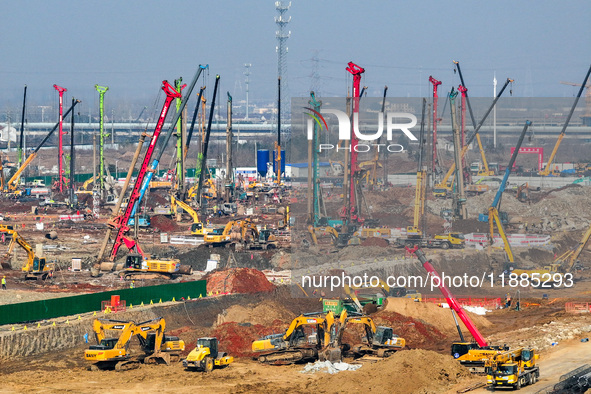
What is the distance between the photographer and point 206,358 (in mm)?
35531

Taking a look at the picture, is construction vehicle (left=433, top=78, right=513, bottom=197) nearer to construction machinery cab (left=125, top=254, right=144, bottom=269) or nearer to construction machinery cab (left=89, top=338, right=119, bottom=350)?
construction machinery cab (left=125, top=254, right=144, bottom=269)

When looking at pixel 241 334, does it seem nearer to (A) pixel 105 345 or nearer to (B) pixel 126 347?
(B) pixel 126 347

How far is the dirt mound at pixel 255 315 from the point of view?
46.6 metres

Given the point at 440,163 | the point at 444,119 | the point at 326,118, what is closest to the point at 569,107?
the point at 440,163

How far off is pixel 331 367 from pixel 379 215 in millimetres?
52653

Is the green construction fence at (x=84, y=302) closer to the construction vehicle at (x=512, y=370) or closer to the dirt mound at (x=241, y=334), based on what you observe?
the dirt mound at (x=241, y=334)

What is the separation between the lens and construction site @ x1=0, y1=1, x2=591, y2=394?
35562 mm

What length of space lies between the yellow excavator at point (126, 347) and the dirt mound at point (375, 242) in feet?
118

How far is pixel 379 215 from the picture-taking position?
87812 mm

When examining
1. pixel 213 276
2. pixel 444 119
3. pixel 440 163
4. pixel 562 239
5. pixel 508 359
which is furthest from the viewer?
pixel 444 119

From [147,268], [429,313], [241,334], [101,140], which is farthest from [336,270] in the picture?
[101,140]

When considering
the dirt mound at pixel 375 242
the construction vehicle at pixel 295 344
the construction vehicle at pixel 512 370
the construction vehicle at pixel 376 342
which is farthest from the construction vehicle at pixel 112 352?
the dirt mound at pixel 375 242

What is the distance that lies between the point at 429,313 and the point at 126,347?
1653cm

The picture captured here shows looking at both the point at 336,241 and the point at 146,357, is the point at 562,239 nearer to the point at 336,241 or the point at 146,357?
the point at 336,241
